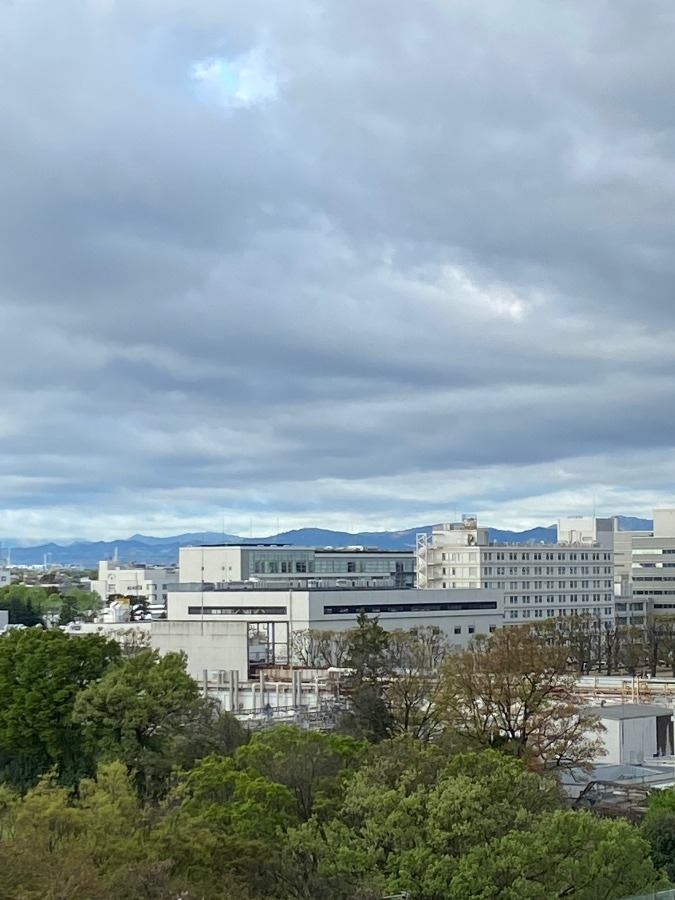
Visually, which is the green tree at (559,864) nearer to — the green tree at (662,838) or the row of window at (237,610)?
the green tree at (662,838)

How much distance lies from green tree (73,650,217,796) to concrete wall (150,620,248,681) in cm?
5639

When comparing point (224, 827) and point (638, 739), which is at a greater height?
point (224, 827)

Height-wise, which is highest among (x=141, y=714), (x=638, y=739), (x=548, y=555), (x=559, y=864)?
(x=548, y=555)

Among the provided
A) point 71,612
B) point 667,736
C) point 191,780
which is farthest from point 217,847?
point 71,612

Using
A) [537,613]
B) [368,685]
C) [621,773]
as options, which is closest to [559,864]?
[368,685]

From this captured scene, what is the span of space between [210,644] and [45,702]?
56434 mm

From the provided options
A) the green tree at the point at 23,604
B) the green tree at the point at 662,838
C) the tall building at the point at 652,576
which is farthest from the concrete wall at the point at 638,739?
the tall building at the point at 652,576

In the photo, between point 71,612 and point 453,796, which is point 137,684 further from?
point 71,612

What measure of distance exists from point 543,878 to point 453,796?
2731mm

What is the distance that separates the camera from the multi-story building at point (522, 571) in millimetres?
154625

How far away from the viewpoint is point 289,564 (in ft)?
549

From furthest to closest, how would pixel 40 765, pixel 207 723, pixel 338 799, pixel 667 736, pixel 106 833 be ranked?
pixel 667 736, pixel 40 765, pixel 207 723, pixel 338 799, pixel 106 833

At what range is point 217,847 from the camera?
3050 centimetres

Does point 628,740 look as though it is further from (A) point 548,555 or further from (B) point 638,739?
(A) point 548,555
